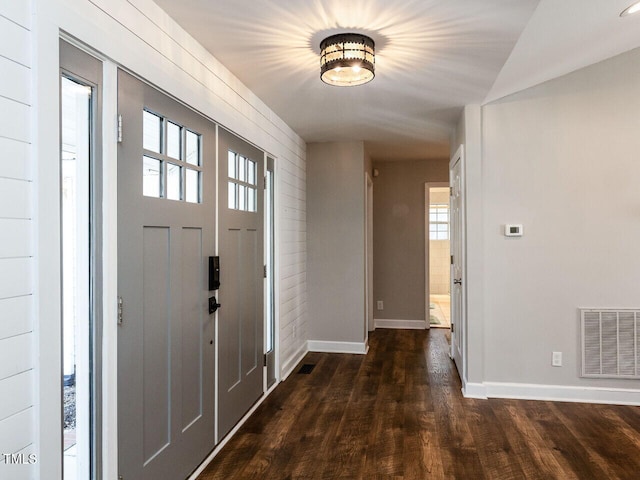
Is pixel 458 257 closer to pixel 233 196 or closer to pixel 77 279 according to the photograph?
pixel 233 196

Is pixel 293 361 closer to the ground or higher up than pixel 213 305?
closer to the ground

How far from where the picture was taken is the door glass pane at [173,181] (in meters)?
2.28

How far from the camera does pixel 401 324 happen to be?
21.9 feet

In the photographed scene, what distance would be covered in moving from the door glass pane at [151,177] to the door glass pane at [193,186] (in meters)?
0.28

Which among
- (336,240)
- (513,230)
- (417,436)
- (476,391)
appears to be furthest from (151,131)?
(336,240)

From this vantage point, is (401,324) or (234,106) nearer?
(234,106)

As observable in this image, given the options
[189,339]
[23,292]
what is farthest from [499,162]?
[23,292]

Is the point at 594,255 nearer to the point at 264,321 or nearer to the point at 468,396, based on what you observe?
the point at 468,396

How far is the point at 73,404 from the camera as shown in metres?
1.75

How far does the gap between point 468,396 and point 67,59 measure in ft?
11.8

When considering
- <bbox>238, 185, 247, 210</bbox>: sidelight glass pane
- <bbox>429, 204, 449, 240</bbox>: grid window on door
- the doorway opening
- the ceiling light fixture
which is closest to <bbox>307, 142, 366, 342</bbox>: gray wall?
<bbox>238, 185, 247, 210</bbox>: sidelight glass pane

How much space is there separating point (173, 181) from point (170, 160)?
108 mm

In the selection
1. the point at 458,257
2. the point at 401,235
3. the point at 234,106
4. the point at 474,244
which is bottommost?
the point at 458,257

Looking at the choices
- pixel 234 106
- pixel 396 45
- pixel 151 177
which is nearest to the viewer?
pixel 151 177
